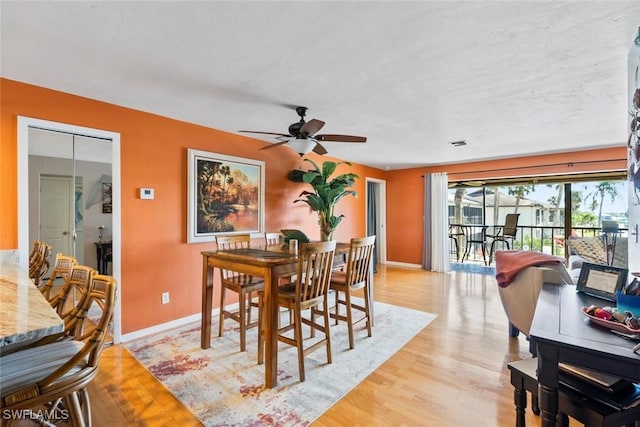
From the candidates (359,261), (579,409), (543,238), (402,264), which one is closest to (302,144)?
(359,261)

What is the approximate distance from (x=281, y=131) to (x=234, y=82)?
1.35m

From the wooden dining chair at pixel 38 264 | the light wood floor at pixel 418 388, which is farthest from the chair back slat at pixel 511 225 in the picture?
the wooden dining chair at pixel 38 264

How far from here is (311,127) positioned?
93.5 inches

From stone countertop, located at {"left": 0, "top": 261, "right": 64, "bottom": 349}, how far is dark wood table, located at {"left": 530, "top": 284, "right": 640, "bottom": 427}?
5.73 feet

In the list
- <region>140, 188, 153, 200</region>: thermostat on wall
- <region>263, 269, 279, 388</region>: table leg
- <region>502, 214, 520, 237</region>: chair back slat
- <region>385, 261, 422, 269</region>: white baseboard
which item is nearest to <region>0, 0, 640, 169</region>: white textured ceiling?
<region>140, 188, 153, 200</region>: thermostat on wall

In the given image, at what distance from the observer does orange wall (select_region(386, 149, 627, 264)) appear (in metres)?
4.48

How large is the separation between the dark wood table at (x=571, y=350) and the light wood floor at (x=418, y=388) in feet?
2.74

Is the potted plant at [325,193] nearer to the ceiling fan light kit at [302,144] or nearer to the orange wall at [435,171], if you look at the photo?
the ceiling fan light kit at [302,144]

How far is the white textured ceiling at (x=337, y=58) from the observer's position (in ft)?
4.82

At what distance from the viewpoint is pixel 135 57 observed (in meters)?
1.89

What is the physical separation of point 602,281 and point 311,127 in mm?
2084

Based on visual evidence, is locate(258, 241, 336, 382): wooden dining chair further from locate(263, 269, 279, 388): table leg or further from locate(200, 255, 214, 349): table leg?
locate(200, 255, 214, 349): table leg

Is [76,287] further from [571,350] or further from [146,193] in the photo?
[571,350]

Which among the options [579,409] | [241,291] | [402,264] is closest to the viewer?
[579,409]
